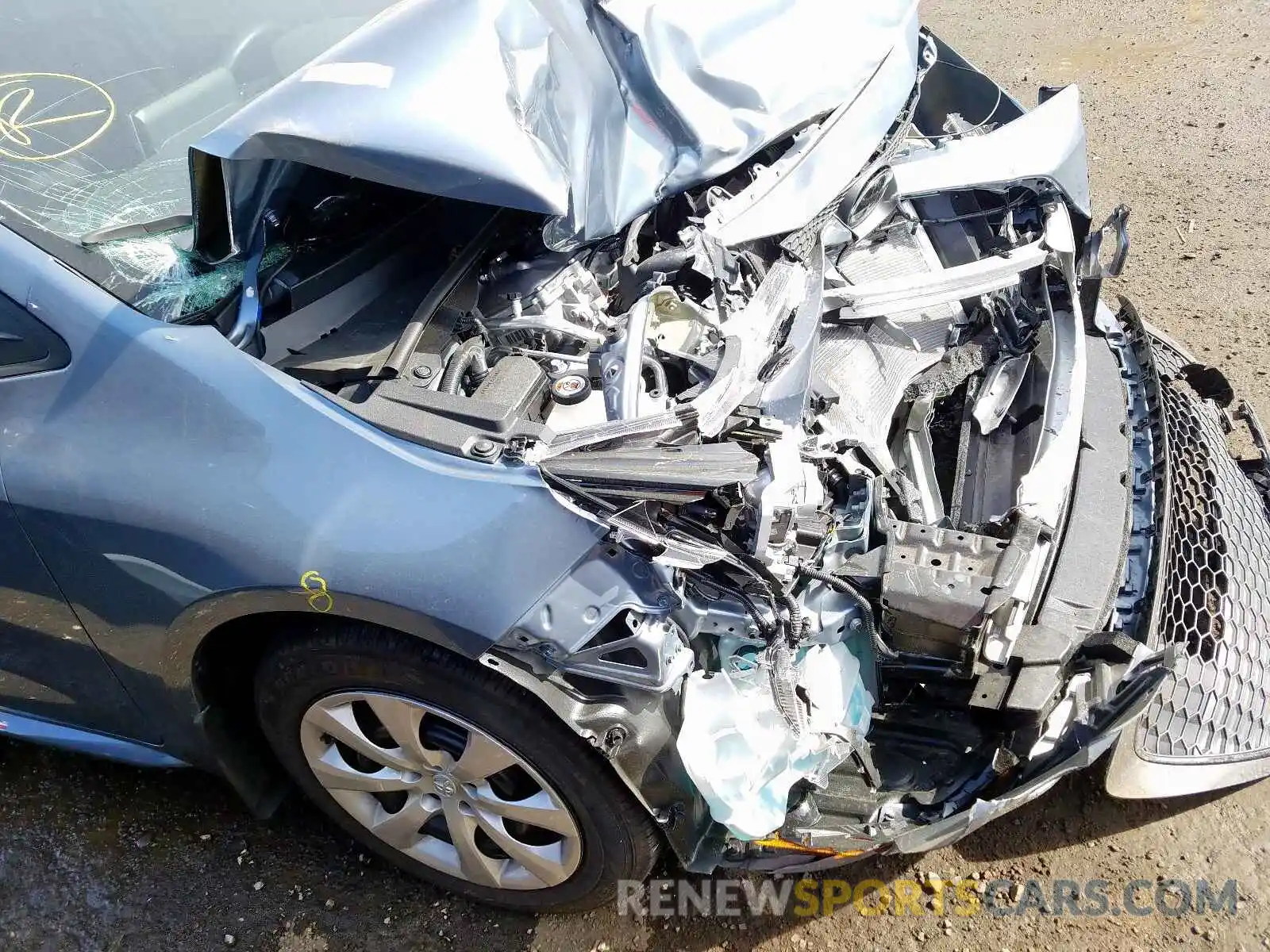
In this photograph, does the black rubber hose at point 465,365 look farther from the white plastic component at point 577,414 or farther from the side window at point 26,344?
the side window at point 26,344

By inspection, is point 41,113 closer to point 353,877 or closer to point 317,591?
point 317,591

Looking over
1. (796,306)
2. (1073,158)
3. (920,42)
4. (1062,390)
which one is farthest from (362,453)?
(920,42)

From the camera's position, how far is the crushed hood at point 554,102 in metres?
1.93

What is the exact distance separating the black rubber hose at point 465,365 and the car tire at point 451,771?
0.53 m

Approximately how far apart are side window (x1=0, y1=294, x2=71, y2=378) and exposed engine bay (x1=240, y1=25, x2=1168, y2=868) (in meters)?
0.45

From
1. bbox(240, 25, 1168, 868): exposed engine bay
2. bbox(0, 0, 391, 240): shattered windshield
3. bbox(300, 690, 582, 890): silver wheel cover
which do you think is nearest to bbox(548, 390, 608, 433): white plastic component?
bbox(240, 25, 1168, 868): exposed engine bay

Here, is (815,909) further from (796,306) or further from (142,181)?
(142,181)

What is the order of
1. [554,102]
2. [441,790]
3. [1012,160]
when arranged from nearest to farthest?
[441,790], [554,102], [1012,160]

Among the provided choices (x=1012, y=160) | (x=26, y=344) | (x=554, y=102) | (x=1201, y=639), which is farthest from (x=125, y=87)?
(x=1201, y=639)

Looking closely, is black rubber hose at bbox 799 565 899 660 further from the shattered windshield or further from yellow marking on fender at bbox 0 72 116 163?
yellow marking on fender at bbox 0 72 116 163

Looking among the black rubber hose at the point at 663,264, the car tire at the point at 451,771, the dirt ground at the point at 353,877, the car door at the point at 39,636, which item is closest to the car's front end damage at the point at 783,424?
the black rubber hose at the point at 663,264

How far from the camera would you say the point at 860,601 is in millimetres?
1998

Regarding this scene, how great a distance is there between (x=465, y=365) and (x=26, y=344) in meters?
0.87

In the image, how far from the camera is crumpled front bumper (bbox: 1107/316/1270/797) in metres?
2.33
